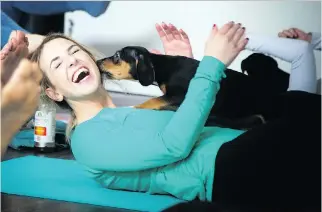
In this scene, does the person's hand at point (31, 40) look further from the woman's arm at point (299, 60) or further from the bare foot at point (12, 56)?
the woman's arm at point (299, 60)

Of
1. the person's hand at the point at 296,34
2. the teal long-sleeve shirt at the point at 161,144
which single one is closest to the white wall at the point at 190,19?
the person's hand at the point at 296,34

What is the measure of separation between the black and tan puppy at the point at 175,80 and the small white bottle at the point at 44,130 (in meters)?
0.27

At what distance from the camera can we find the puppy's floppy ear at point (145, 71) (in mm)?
965

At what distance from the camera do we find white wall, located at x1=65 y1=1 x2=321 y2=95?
3.24 feet

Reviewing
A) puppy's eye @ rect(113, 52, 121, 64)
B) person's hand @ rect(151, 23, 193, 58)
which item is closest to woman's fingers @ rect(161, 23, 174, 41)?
person's hand @ rect(151, 23, 193, 58)

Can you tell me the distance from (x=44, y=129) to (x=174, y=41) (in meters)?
0.42

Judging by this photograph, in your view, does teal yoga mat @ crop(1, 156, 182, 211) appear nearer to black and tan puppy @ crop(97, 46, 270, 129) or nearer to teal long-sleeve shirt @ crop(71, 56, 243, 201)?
teal long-sleeve shirt @ crop(71, 56, 243, 201)

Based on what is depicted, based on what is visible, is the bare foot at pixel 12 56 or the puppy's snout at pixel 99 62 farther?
the puppy's snout at pixel 99 62

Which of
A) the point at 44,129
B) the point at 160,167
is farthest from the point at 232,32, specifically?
the point at 44,129

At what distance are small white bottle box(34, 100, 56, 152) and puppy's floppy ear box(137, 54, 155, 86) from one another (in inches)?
11.8

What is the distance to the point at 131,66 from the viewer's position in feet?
3.19

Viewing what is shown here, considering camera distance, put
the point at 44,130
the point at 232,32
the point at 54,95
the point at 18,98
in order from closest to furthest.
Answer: the point at 18,98, the point at 232,32, the point at 54,95, the point at 44,130

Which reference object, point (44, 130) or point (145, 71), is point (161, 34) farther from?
point (44, 130)

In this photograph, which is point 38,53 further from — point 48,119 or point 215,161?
point 215,161
